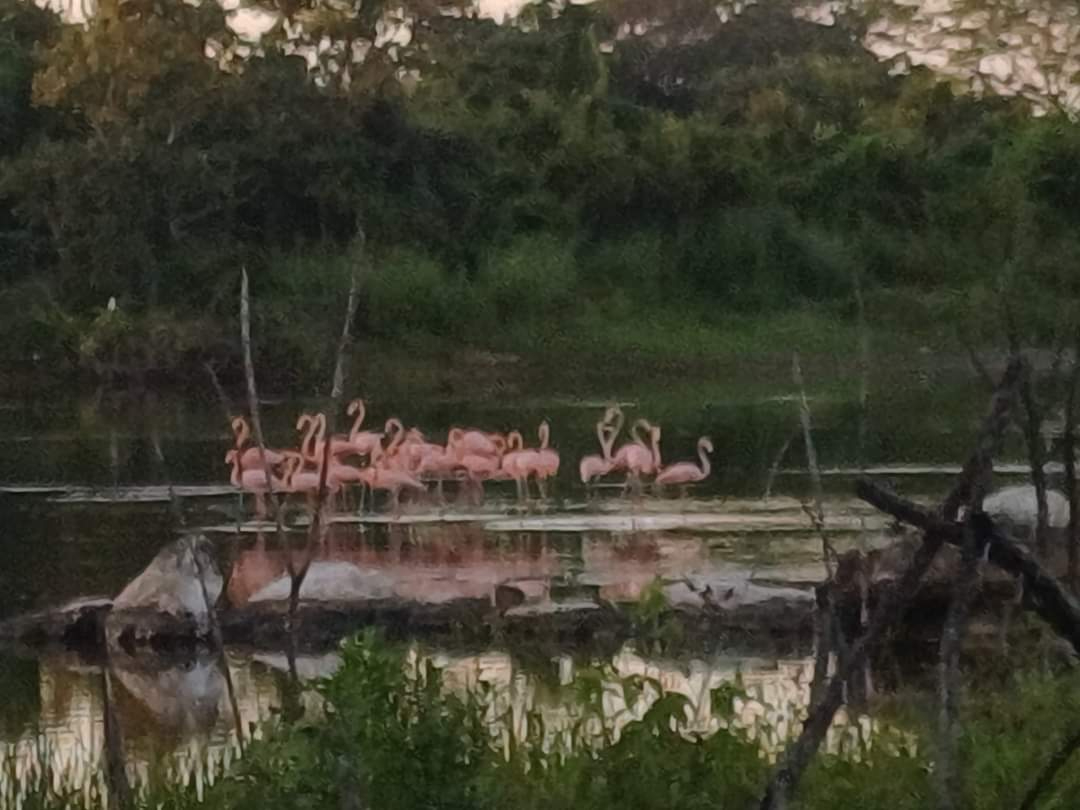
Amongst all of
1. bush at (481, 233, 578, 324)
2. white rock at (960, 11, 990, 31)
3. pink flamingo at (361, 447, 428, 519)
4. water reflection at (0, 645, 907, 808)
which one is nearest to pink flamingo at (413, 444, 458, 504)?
pink flamingo at (361, 447, 428, 519)

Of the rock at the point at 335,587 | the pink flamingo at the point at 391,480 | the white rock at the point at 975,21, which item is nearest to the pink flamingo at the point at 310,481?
the pink flamingo at the point at 391,480

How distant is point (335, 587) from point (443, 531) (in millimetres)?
1434

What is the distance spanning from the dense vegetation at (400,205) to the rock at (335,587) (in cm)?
456

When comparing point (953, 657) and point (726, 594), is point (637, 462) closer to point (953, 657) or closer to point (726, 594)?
point (726, 594)

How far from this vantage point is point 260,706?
2881 mm

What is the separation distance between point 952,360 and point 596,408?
178cm

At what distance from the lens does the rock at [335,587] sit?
3.79 meters

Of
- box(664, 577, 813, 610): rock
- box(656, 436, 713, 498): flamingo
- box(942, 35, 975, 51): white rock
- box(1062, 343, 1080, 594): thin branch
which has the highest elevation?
box(942, 35, 975, 51): white rock

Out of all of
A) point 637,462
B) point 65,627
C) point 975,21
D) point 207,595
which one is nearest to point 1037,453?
point 207,595

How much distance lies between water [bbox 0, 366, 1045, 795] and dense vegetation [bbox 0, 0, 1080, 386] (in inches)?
19.8

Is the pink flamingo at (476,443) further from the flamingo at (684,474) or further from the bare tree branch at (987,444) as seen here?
the bare tree branch at (987,444)

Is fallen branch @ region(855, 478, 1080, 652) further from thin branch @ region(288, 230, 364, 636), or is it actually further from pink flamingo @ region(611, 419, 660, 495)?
pink flamingo @ region(611, 419, 660, 495)

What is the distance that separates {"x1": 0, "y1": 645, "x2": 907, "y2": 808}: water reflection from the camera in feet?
7.00

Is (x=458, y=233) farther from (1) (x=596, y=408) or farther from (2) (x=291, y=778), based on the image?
(2) (x=291, y=778)
